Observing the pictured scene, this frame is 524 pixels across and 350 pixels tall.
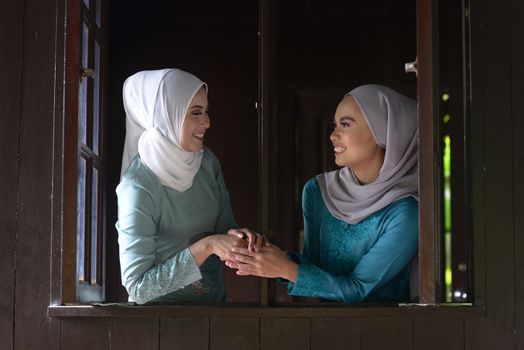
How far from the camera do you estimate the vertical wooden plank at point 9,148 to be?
3.27 m

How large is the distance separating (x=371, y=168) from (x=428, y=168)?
1.45ft

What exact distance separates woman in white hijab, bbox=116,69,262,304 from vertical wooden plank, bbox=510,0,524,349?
0.92 m

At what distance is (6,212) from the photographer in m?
3.29

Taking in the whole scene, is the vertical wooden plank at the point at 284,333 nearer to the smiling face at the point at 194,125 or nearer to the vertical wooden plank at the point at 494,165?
the vertical wooden plank at the point at 494,165

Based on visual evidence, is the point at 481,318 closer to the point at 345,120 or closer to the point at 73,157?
the point at 345,120

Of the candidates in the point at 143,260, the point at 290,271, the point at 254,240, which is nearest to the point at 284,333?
the point at 290,271

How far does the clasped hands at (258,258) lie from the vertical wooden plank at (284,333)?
154mm

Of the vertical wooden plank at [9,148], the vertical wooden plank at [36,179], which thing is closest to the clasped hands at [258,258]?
the vertical wooden plank at [36,179]

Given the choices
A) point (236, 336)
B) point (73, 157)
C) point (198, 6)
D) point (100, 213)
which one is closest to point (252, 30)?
point (198, 6)

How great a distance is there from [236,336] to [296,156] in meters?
1.98

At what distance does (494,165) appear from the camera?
3.21 m

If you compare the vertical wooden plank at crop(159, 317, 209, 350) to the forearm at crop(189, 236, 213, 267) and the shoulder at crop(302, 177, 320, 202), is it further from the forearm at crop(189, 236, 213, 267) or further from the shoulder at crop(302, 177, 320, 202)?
the shoulder at crop(302, 177, 320, 202)

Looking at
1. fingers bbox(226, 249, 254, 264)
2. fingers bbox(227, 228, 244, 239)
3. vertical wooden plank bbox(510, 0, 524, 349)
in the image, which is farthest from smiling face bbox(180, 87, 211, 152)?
vertical wooden plank bbox(510, 0, 524, 349)

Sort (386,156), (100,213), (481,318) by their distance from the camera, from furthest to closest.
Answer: (100,213)
(386,156)
(481,318)
